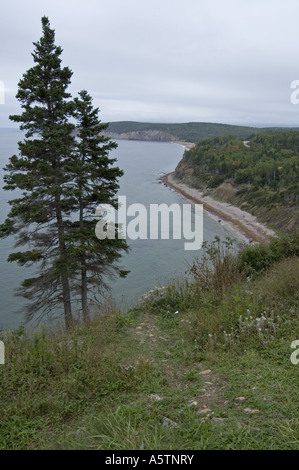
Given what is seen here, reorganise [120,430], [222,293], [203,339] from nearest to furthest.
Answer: [120,430] < [203,339] < [222,293]

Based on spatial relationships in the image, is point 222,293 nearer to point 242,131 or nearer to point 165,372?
point 165,372

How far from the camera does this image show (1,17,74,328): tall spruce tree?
40.5ft

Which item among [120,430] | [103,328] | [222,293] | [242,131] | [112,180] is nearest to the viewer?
[120,430]

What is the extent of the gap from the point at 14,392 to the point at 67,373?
644mm

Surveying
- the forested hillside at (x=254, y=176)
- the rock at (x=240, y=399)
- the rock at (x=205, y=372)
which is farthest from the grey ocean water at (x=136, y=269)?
the forested hillside at (x=254, y=176)

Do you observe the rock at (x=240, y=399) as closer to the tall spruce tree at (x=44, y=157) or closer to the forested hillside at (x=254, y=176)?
the tall spruce tree at (x=44, y=157)

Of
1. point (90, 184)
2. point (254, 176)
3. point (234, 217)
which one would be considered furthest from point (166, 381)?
point (254, 176)

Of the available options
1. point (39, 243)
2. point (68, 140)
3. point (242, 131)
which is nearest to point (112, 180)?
point (68, 140)

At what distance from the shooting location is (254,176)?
54750mm

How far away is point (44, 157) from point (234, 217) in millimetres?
35699

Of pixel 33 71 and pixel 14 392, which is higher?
pixel 33 71

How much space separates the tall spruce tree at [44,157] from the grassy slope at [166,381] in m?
7.37

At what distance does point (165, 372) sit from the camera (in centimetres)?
444

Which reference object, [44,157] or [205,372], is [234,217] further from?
[205,372]
